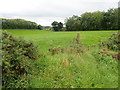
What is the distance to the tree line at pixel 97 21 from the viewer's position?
117 ft

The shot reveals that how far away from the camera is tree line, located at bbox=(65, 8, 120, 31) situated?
117ft

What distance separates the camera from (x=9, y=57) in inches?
153

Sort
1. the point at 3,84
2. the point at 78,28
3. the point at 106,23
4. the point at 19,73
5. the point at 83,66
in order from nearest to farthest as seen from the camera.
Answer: the point at 3,84 < the point at 19,73 < the point at 83,66 < the point at 106,23 < the point at 78,28

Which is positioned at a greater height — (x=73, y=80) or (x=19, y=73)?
A: (x=19, y=73)

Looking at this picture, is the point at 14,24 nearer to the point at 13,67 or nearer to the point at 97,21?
the point at 13,67

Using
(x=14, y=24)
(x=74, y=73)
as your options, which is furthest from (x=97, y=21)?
(x=74, y=73)

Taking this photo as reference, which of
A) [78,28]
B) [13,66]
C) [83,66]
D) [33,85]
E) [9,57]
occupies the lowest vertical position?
[33,85]

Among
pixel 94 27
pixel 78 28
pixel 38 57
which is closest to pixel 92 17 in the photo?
pixel 94 27

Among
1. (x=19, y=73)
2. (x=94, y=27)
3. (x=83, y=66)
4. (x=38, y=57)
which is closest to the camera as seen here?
(x=19, y=73)

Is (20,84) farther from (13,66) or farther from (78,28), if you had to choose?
(78,28)

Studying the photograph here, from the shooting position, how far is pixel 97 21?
1617 inches

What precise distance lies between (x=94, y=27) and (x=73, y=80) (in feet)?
134

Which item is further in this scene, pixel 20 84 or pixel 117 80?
pixel 117 80

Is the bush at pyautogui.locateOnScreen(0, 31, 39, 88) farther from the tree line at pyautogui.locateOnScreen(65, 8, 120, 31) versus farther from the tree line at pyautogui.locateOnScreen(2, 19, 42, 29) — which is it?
the tree line at pyautogui.locateOnScreen(65, 8, 120, 31)
